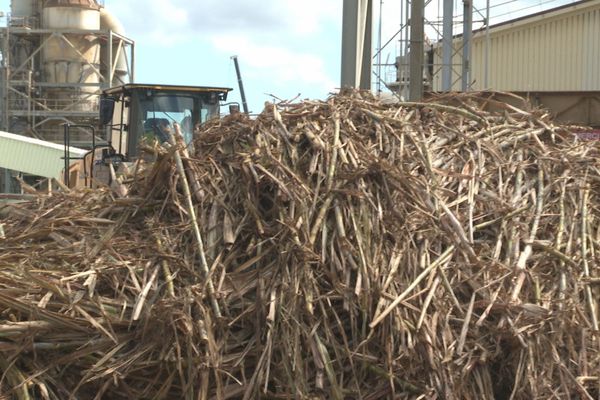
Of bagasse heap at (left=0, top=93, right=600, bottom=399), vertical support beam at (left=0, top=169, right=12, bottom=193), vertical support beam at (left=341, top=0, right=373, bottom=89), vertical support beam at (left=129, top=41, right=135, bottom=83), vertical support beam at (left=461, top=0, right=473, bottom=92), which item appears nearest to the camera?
bagasse heap at (left=0, top=93, right=600, bottom=399)

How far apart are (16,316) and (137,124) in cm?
735

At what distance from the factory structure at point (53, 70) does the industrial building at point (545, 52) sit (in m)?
20.5

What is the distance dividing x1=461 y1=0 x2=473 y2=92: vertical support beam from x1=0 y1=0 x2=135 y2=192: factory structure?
24.2 meters

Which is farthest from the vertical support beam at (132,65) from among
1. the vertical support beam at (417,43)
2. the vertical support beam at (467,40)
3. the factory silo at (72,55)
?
the vertical support beam at (417,43)

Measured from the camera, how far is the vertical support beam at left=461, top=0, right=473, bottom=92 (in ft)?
62.8

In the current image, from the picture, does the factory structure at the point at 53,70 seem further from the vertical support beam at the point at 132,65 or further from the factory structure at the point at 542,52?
the factory structure at the point at 542,52

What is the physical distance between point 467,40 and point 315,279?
55.7 ft

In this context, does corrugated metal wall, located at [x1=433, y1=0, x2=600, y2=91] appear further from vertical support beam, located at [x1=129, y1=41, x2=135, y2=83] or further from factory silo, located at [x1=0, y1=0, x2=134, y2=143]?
vertical support beam, located at [x1=129, y1=41, x2=135, y2=83]

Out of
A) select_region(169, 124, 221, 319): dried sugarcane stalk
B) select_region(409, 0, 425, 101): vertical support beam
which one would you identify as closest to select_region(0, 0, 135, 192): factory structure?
select_region(409, 0, 425, 101): vertical support beam

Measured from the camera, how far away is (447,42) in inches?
761

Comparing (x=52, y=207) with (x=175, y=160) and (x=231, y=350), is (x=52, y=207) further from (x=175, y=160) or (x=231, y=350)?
(x=231, y=350)

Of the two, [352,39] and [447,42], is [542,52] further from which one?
[352,39]

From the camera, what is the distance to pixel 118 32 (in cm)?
4316

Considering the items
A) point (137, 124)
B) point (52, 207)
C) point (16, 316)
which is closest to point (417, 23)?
point (137, 124)
